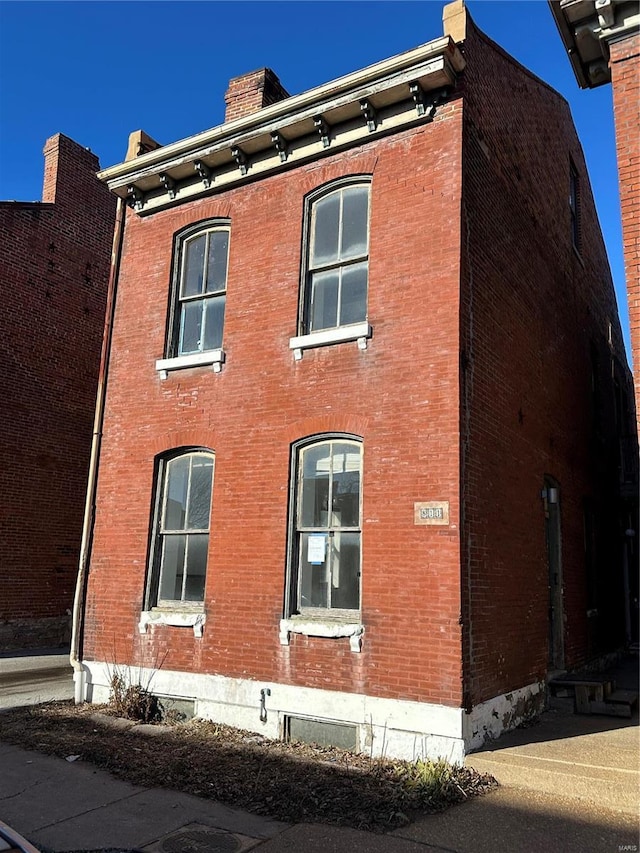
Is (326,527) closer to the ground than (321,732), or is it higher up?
higher up

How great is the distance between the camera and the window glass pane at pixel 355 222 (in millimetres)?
9070

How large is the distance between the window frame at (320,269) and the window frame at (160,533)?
2.20 m

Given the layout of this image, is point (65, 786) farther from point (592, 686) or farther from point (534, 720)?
point (592, 686)

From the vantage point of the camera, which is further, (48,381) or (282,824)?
(48,381)

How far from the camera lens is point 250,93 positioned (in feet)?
36.6

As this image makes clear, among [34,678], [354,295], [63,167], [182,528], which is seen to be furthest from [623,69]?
[63,167]

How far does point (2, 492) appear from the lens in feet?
45.7

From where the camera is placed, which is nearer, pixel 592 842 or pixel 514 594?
pixel 592 842

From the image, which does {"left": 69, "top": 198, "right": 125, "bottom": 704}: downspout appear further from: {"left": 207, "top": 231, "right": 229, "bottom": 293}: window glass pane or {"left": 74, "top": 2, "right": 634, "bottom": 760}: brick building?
{"left": 207, "top": 231, "right": 229, "bottom": 293}: window glass pane

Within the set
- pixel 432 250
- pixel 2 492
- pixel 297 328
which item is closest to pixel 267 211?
pixel 297 328

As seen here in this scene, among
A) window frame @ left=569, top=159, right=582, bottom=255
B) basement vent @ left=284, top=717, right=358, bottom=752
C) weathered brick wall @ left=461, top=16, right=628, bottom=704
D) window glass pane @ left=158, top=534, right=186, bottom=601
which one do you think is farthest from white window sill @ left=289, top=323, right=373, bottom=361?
window frame @ left=569, top=159, right=582, bottom=255

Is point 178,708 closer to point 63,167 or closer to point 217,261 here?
point 217,261

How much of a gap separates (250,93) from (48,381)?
783cm

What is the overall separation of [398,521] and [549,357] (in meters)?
4.89
